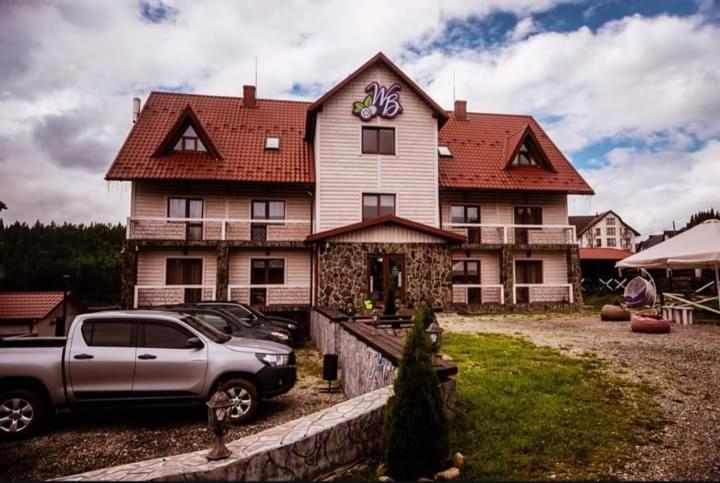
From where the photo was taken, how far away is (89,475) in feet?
12.6

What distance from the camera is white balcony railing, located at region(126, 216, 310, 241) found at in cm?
1897

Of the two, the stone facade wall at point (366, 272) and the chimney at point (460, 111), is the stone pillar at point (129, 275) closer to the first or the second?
the stone facade wall at point (366, 272)

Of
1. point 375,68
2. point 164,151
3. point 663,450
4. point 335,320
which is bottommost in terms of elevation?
point 663,450

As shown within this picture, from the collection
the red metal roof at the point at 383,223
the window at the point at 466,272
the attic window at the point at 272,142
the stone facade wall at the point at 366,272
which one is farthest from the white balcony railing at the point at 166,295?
the window at the point at 466,272

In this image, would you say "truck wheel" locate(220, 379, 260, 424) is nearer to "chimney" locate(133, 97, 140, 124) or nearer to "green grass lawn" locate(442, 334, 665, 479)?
"green grass lawn" locate(442, 334, 665, 479)

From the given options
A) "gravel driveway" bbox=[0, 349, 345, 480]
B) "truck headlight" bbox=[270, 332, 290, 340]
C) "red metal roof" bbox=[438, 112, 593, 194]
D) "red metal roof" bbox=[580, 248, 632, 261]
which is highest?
"red metal roof" bbox=[438, 112, 593, 194]

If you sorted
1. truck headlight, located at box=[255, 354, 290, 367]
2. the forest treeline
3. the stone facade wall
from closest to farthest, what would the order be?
truck headlight, located at box=[255, 354, 290, 367]
the stone facade wall
the forest treeline

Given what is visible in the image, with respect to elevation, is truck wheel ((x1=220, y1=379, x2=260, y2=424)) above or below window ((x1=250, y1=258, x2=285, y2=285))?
below

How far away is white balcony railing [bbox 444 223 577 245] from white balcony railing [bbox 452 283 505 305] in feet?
7.49

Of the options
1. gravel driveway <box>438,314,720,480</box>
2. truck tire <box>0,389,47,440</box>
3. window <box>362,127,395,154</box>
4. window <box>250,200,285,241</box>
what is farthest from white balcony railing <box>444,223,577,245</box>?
truck tire <box>0,389,47,440</box>

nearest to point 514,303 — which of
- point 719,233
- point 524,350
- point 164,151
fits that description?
point 719,233

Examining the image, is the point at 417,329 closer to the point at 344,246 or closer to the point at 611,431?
the point at 611,431

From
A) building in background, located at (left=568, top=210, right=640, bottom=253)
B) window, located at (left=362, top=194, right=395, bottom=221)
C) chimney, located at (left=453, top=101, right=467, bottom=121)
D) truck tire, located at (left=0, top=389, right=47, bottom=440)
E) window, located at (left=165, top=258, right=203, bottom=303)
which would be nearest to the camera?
truck tire, located at (left=0, top=389, right=47, bottom=440)

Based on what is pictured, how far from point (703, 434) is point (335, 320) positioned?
7.60m
